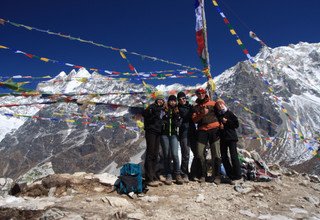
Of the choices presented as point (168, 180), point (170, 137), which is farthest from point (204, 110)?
point (168, 180)

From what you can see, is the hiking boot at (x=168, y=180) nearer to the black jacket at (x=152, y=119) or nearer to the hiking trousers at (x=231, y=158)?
the black jacket at (x=152, y=119)

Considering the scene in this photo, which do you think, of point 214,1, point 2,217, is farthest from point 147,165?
point 214,1

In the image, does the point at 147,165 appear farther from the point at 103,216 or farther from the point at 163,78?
the point at 163,78

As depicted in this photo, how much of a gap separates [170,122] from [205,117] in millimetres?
1015

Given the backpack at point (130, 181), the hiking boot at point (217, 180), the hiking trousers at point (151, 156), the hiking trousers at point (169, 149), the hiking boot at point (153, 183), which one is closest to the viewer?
the backpack at point (130, 181)

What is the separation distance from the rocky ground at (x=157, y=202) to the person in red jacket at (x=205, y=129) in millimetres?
659

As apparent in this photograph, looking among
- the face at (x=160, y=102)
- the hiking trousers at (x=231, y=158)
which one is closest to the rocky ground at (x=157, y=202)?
the hiking trousers at (x=231, y=158)

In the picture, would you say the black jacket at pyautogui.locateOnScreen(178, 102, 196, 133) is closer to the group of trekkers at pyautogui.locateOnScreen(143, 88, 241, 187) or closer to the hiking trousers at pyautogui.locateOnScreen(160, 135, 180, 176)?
the group of trekkers at pyautogui.locateOnScreen(143, 88, 241, 187)

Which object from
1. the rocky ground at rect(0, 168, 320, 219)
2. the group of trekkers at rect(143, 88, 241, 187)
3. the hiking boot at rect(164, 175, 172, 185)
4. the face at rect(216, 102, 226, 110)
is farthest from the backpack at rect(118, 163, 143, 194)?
the face at rect(216, 102, 226, 110)

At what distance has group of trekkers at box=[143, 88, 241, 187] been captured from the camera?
9453mm

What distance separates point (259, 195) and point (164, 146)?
2.84 m

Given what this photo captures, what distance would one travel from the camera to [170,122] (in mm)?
9609

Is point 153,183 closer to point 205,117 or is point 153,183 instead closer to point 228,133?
point 205,117

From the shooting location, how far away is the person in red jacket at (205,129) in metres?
9.62
